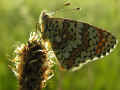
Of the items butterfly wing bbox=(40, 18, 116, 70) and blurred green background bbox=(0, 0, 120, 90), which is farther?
blurred green background bbox=(0, 0, 120, 90)

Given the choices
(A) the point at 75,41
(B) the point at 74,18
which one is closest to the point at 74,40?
(A) the point at 75,41

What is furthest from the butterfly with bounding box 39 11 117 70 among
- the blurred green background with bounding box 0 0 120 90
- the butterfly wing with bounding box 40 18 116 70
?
the blurred green background with bounding box 0 0 120 90

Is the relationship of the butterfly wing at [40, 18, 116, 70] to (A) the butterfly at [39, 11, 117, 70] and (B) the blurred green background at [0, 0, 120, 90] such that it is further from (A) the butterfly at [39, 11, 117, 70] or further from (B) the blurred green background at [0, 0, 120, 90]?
(B) the blurred green background at [0, 0, 120, 90]

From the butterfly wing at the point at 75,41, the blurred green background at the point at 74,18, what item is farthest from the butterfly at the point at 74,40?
the blurred green background at the point at 74,18

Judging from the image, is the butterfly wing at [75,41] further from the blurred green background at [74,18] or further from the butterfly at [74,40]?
the blurred green background at [74,18]

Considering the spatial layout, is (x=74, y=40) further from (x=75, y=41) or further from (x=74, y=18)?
(x=74, y=18)

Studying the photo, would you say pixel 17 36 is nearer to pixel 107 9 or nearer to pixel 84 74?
pixel 84 74

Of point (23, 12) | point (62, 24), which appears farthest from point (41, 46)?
point (23, 12)
